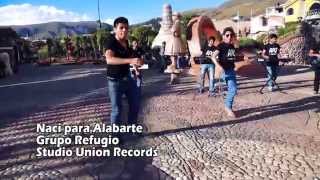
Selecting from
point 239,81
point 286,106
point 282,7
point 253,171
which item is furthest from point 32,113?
point 282,7

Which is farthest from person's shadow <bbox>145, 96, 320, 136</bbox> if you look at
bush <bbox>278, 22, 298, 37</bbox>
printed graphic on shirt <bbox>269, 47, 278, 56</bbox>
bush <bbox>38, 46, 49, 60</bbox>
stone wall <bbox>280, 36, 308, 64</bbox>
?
bush <bbox>38, 46, 49, 60</bbox>

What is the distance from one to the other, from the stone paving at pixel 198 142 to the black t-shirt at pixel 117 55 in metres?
0.97

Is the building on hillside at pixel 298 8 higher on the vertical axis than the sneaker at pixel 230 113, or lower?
→ higher

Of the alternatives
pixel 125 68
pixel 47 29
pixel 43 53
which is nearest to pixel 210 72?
pixel 125 68

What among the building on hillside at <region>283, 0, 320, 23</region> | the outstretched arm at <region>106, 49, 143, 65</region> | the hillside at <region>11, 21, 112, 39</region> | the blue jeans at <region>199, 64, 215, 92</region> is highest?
the building on hillside at <region>283, 0, 320, 23</region>

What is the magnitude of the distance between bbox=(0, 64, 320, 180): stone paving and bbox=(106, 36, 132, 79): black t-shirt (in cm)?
97

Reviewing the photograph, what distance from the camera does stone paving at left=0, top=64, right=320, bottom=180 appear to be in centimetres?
512

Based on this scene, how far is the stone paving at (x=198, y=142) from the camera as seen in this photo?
512cm

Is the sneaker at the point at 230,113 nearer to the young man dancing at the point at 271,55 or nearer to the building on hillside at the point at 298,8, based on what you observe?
the young man dancing at the point at 271,55

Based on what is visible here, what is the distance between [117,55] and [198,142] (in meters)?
1.63

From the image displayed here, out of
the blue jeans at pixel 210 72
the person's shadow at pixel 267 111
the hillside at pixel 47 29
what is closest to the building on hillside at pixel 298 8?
the hillside at pixel 47 29

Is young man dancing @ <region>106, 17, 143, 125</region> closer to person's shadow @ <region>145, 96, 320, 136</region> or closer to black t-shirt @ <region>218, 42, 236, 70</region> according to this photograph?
person's shadow @ <region>145, 96, 320, 136</region>

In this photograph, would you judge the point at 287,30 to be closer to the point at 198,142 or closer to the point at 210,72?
the point at 210,72

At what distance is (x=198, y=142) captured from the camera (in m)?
6.38
